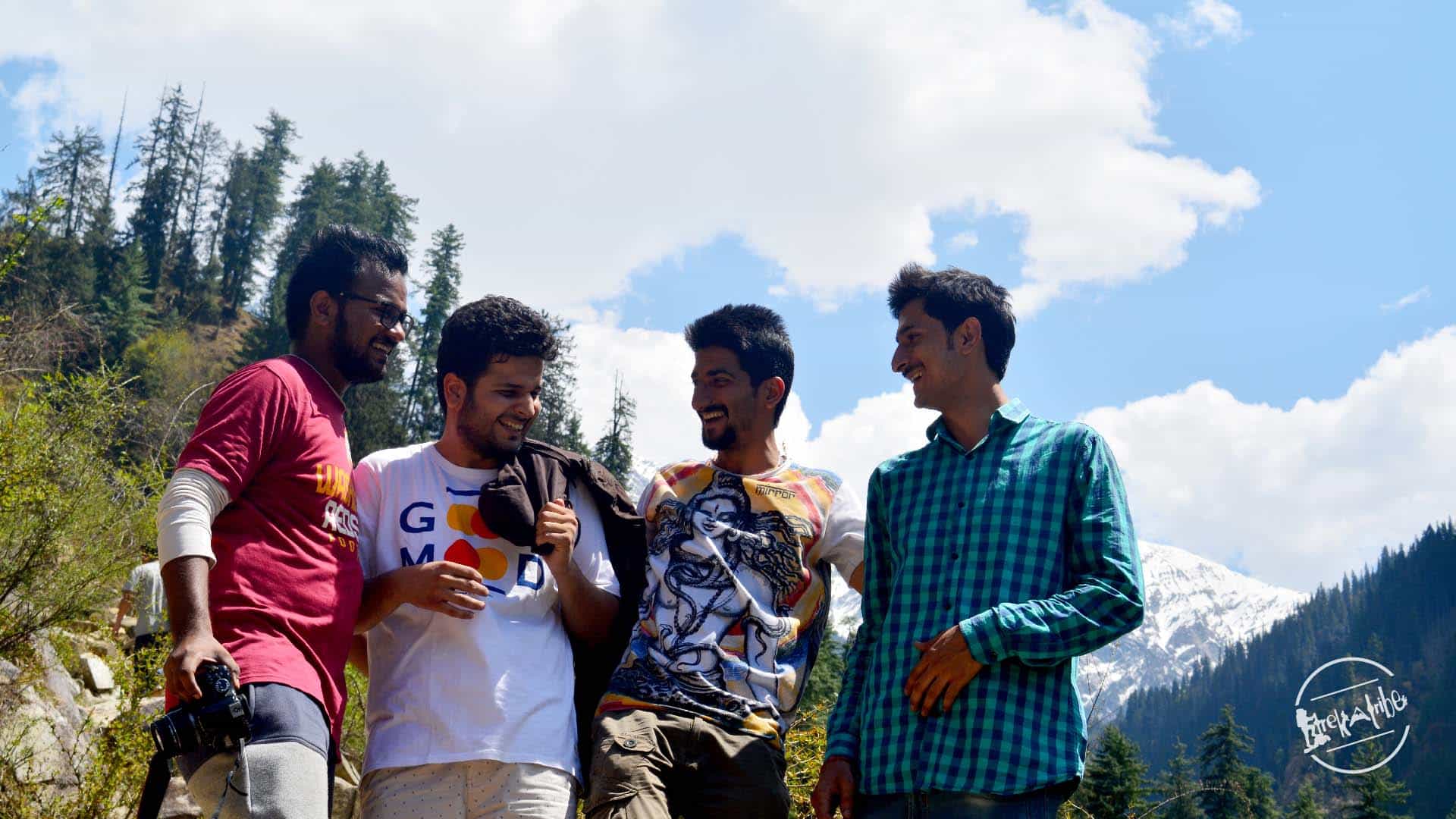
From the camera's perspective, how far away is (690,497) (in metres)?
3.79

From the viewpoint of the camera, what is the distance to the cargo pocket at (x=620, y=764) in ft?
10.3

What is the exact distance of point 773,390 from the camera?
13.6 ft

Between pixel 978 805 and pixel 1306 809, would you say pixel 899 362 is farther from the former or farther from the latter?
pixel 1306 809

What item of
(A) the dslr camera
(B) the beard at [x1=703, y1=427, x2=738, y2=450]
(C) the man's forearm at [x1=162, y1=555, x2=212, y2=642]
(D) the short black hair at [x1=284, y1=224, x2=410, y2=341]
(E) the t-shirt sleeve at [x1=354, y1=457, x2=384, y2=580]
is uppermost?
(D) the short black hair at [x1=284, y1=224, x2=410, y2=341]

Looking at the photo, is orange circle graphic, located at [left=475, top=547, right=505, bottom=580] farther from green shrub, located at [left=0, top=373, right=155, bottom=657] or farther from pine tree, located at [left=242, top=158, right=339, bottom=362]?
pine tree, located at [left=242, top=158, right=339, bottom=362]

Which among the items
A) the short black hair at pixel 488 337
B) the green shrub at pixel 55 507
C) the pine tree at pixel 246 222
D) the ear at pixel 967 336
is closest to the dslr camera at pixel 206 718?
the short black hair at pixel 488 337

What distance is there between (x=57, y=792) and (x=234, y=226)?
6398 cm

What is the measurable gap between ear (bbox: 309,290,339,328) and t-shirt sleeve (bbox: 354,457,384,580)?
1.41 feet

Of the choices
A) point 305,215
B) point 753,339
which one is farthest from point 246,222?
point 753,339

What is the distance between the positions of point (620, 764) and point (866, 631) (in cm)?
83

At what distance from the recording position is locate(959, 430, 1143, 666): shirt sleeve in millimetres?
2816

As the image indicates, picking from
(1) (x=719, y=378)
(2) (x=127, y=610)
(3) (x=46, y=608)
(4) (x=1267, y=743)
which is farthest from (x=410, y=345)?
(4) (x=1267, y=743)

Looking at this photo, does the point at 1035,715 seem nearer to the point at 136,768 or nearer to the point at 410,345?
the point at 136,768

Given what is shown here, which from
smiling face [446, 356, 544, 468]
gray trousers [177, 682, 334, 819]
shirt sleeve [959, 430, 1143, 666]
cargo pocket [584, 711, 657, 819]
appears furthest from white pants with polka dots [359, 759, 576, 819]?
shirt sleeve [959, 430, 1143, 666]
